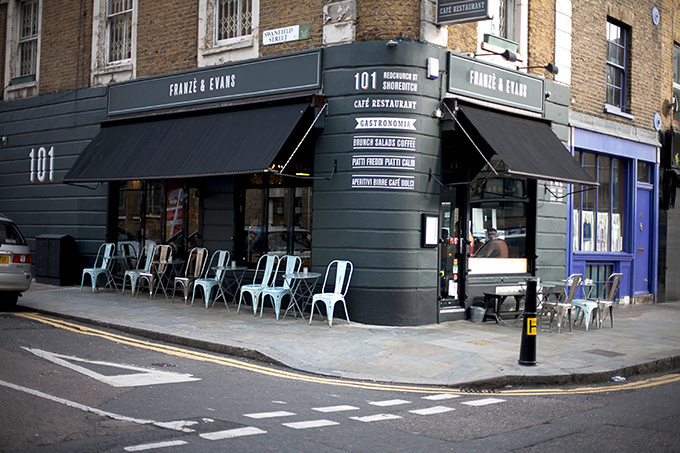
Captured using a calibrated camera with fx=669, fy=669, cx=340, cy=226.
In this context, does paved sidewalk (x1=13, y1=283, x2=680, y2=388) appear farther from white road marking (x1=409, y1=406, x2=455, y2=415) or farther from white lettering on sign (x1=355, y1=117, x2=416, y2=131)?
white lettering on sign (x1=355, y1=117, x2=416, y2=131)

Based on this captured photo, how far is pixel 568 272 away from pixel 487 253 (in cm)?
289

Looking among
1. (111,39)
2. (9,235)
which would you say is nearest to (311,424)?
(9,235)

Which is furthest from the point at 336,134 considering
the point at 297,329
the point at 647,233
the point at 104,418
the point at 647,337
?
the point at 647,233

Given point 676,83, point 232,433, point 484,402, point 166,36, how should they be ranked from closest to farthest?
point 232,433 → point 484,402 → point 166,36 → point 676,83

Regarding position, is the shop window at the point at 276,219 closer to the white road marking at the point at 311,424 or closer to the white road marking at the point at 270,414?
the white road marking at the point at 270,414

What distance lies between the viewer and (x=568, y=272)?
15.2 meters

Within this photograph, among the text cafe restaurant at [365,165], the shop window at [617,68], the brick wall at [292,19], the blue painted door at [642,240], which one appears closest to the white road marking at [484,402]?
the text cafe restaurant at [365,165]

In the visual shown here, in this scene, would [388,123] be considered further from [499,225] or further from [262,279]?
[262,279]

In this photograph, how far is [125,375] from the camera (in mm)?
7430

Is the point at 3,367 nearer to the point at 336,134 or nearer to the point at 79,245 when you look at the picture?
the point at 336,134

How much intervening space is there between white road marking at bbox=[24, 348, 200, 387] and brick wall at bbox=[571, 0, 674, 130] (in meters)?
11.5

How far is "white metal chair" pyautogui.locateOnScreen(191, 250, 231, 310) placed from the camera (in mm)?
12914

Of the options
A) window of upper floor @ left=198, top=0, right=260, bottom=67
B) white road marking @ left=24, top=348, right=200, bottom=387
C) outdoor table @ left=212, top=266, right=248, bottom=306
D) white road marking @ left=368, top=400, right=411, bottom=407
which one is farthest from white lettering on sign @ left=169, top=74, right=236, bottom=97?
white road marking @ left=368, top=400, right=411, bottom=407

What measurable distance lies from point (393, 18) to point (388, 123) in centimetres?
191
